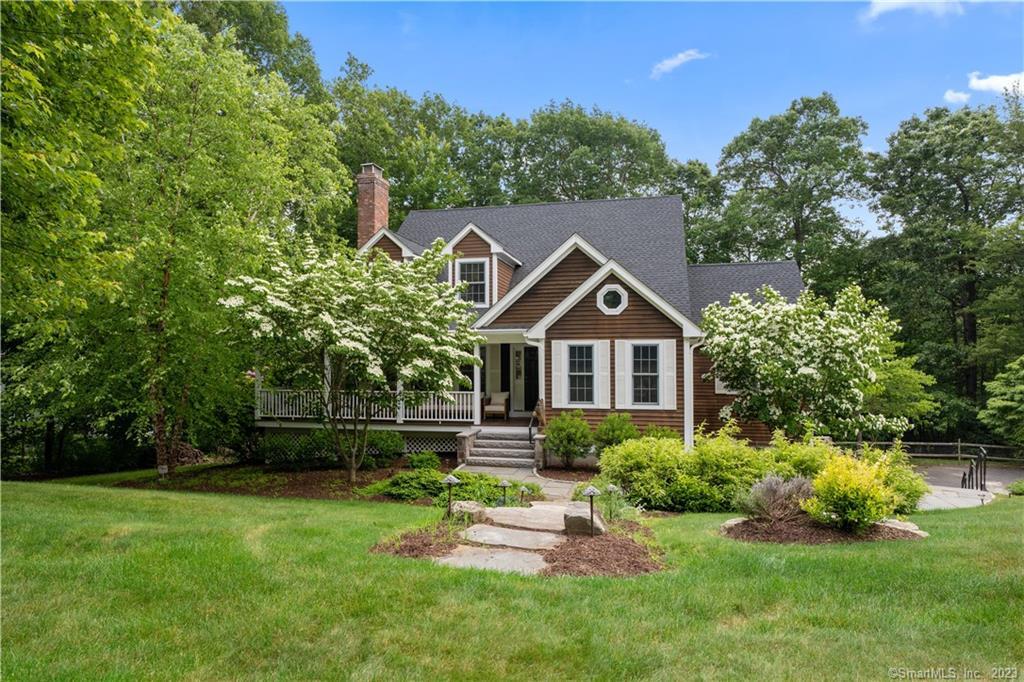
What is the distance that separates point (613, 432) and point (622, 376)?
2149mm

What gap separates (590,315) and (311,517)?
1016 cm

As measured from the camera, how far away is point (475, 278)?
20906mm

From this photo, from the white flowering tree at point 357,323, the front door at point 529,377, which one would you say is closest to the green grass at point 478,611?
the white flowering tree at point 357,323

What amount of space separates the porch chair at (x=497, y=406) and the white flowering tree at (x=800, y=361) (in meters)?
6.41

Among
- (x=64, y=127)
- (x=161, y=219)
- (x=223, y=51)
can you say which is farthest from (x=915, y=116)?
(x=64, y=127)

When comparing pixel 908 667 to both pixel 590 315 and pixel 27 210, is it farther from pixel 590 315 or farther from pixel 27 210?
pixel 590 315

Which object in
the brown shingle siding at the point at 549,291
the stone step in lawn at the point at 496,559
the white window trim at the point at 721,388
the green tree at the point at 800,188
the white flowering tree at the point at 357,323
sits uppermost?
the green tree at the point at 800,188

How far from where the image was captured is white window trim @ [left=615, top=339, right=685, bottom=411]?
16.9m

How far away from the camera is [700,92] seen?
17188mm

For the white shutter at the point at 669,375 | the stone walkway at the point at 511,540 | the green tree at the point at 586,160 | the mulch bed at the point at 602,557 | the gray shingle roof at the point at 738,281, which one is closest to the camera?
the mulch bed at the point at 602,557

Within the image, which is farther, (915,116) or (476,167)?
(476,167)

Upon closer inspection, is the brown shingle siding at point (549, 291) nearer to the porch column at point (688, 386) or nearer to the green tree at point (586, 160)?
the porch column at point (688, 386)

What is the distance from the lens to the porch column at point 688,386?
16.7 meters

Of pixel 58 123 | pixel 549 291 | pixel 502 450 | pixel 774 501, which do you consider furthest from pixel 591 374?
pixel 58 123
